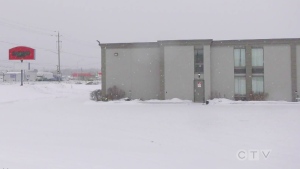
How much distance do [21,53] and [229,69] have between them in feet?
105

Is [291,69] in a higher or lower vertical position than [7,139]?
higher

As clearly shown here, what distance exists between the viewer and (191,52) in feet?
97.7

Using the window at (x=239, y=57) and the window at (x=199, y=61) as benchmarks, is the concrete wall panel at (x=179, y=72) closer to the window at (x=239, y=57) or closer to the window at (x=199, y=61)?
the window at (x=199, y=61)

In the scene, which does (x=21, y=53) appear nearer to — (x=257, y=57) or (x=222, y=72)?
(x=222, y=72)

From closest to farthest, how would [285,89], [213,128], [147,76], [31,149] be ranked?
[31,149]
[213,128]
[285,89]
[147,76]

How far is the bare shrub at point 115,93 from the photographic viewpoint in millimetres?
31203

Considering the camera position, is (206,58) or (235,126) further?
(206,58)

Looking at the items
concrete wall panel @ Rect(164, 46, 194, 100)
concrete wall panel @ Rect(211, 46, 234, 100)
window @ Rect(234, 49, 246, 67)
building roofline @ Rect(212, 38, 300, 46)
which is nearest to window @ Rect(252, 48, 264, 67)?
building roofline @ Rect(212, 38, 300, 46)

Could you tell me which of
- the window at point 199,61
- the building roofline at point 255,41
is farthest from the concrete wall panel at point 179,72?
the building roofline at point 255,41

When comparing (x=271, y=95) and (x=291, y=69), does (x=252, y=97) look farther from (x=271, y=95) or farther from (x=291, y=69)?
(x=291, y=69)

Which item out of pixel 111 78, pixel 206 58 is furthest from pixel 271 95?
pixel 111 78

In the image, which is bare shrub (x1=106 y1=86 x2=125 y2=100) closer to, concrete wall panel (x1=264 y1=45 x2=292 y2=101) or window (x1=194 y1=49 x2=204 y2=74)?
window (x1=194 y1=49 x2=204 y2=74)

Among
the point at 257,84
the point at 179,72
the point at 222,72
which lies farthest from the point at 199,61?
the point at 257,84

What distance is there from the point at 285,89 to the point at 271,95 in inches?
55.3
